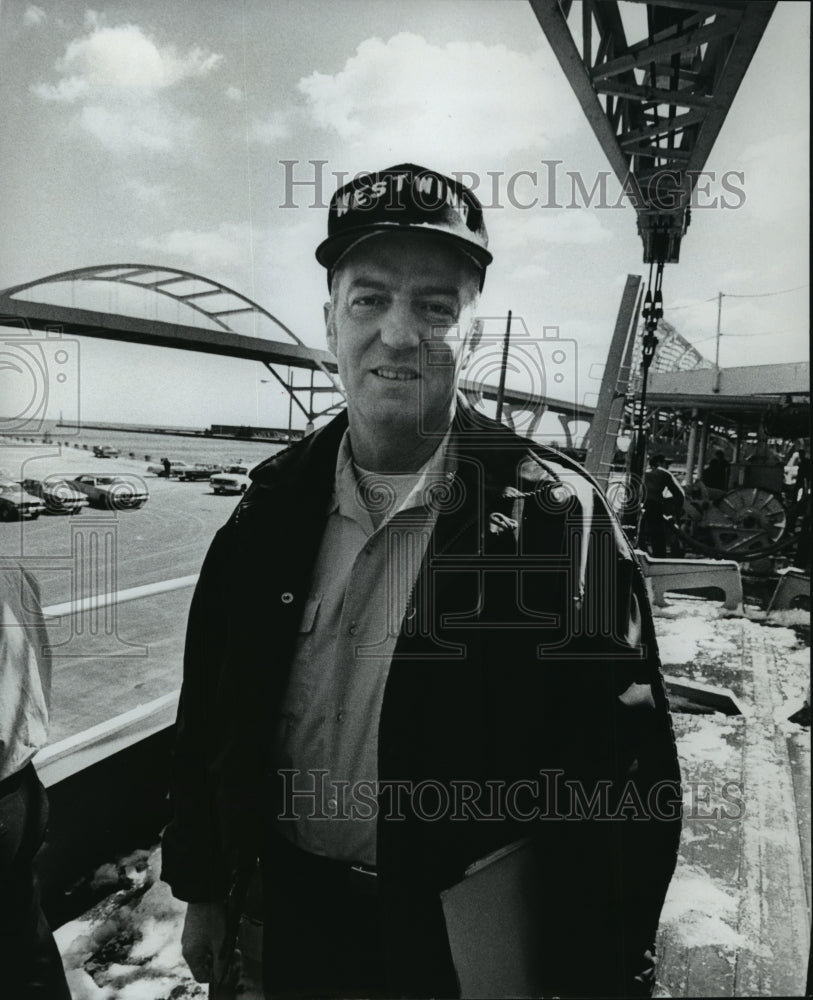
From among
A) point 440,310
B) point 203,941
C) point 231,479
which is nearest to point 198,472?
point 231,479

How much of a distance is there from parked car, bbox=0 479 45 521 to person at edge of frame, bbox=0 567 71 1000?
0.21m

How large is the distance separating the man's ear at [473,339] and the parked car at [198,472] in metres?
0.73

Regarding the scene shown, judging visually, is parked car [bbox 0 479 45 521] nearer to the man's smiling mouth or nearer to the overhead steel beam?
the man's smiling mouth

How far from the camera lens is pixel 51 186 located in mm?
1748

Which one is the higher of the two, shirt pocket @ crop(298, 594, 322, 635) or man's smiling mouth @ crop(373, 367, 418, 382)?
man's smiling mouth @ crop(373, 367, 418, 382)

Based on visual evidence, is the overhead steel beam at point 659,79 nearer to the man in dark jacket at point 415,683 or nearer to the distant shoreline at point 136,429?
the man in dark jacket at point 415,683

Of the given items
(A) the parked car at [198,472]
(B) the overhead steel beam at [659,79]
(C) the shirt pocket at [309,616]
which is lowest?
(C) the shirt pocket at [309,616]

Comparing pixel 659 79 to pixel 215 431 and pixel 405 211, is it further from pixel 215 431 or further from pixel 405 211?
pixel 215 431

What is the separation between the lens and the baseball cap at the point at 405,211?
4.60ft

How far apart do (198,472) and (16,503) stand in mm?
534

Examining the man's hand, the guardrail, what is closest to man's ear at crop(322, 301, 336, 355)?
the guardrail

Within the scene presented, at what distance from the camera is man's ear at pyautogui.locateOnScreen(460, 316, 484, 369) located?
1529 millimetres

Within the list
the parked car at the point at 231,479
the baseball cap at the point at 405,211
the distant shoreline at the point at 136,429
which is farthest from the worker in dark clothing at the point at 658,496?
the distant shoreline at the point at 136,429

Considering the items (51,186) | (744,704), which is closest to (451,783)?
(744,704)
